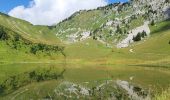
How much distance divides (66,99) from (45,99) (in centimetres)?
399

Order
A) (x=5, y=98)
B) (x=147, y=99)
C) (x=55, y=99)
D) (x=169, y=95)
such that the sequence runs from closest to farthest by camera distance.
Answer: (x=169, y=95) < (x=147, y=99) < (x=55, y=99) < (x=5, y=98)

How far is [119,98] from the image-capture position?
2304 inches

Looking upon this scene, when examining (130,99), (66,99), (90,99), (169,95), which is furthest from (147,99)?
(169,95)

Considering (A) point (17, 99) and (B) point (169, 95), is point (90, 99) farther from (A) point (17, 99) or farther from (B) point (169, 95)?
(B) point (169, 95)

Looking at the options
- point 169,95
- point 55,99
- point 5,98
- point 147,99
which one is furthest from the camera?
point 5,98

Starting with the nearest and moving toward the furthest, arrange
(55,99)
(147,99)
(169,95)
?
(169,95) < (147,99) < (55,99)

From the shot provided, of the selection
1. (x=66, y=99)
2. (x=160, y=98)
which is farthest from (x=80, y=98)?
(x=160, y=98)

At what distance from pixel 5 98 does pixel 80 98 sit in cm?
1236

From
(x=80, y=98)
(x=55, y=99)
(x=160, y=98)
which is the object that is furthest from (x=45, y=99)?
(x=160, y=98)

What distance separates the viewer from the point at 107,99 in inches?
2200

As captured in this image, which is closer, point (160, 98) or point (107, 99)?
point (160, 98)

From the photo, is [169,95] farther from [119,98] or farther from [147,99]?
[119,98]

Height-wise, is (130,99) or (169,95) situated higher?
(169,95)

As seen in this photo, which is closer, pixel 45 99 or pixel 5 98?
pixel 45 99
